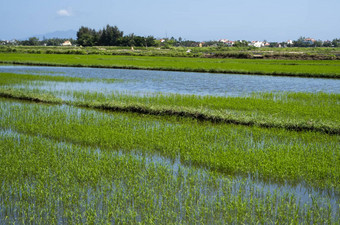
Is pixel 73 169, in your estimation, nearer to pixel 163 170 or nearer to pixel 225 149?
pixel 163 170

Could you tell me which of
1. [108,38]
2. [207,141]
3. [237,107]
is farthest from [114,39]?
[207,141]

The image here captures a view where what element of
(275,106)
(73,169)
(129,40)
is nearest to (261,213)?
(73,169)

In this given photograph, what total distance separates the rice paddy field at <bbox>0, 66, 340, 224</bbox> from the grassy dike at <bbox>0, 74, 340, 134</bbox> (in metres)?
0.04

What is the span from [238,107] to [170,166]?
5.00 m

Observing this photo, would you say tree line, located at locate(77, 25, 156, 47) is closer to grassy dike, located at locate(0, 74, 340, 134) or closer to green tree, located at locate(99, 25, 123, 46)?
green tree, located at locate(99, 25, 123, 46)

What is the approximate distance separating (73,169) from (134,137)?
1861 millimetres

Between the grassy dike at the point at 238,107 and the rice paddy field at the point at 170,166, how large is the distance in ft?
0.13

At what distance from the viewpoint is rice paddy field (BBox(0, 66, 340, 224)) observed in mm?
3754

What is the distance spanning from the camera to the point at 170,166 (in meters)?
5.28

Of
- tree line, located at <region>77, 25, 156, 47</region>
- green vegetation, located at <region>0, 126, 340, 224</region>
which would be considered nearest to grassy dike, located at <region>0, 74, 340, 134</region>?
green vegetation, located at <region>0, 126, 340, 224</region>

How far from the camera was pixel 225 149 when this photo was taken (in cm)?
585

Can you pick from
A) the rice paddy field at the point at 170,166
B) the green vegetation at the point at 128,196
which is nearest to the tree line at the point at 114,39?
the rice paddy field at the point at 170,166

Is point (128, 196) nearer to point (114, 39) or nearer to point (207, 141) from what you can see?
point (207, 141)

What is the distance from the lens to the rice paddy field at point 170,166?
3.75 metres
